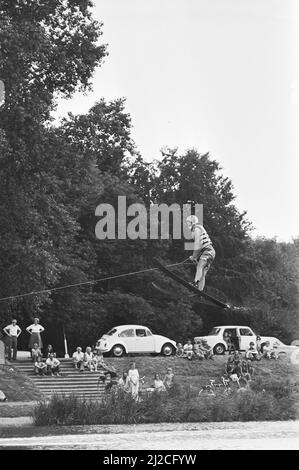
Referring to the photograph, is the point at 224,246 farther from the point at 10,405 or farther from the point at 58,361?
the point at 10,405

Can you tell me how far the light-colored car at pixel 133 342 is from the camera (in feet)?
123

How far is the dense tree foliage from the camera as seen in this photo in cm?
3216

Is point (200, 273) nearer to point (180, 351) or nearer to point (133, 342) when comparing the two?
point (180, 351)

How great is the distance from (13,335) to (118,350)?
6.23 m

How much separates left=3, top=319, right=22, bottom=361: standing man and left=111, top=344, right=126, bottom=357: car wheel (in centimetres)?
480

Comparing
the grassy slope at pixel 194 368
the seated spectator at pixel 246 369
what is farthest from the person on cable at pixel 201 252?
the grassy slope at pixel 194 368

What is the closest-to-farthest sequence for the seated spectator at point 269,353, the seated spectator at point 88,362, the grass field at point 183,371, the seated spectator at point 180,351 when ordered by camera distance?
the grass field at point 183,371, the seated spectator at point 88,362, the seated spectator at point 180,351, the seated spectator at point 269,353

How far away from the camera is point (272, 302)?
43.8m

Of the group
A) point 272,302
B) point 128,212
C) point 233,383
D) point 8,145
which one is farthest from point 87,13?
point 272,302

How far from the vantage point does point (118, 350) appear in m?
37.6

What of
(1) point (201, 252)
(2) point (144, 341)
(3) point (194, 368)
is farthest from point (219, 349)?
(1) point (201, 252)

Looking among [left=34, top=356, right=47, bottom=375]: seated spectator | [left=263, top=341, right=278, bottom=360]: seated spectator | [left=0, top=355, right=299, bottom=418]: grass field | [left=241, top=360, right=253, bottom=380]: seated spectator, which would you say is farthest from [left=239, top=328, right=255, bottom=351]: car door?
[left=34, top=356, right=47, bottom=375]: seated spectator

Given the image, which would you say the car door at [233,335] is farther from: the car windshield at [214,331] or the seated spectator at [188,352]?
the seated spectator at [188,352]

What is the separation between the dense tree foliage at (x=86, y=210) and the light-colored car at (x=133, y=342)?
7.54 feet
